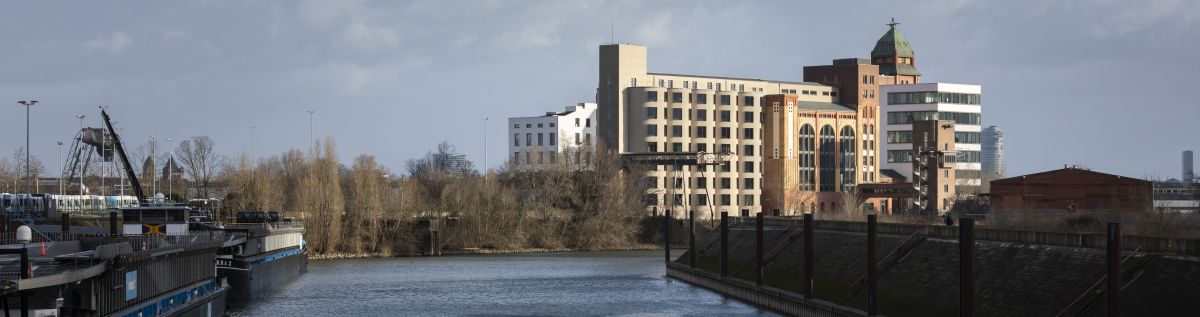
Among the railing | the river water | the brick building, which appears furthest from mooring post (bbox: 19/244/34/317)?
the brick building

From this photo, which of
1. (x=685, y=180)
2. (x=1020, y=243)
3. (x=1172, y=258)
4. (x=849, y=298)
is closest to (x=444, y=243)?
(x=685, y=180)

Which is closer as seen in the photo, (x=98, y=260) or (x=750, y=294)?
(x=98, y=260)

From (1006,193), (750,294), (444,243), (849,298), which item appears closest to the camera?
(849,298)

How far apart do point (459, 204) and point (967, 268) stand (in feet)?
359

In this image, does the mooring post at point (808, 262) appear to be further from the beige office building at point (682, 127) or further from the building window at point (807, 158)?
the building window at point (807, 158)

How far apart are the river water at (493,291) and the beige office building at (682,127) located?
198 feet

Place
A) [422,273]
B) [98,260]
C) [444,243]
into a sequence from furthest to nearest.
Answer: [444,243], [422,273], [98,260]

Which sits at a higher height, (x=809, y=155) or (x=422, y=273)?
(x=809, y=155)

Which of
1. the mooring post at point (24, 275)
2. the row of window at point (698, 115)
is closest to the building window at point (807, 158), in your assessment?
the row of window at point (698, 115)

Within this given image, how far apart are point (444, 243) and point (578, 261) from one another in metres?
23.2

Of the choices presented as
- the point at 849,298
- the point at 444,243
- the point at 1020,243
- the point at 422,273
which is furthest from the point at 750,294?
the point at 444,243

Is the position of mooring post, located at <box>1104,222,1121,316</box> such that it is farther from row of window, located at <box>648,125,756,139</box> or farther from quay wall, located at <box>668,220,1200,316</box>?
row of window, located at <box>648,125,756,139</box>

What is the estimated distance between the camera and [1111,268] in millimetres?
40875

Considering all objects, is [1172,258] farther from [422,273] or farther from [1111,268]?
[422,273]
